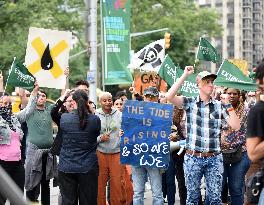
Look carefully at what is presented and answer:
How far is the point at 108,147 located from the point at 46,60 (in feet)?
5.39

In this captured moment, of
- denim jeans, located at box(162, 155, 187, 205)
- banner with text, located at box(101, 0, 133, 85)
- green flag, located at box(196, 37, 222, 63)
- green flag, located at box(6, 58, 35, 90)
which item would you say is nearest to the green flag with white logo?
green flag, located at box(196, 37, 222, 63)

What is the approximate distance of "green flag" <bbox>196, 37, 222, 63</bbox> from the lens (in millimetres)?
9727

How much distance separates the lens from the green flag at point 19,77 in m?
9.02

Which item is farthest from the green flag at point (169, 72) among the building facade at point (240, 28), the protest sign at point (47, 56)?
the building facade at point (240, 28)

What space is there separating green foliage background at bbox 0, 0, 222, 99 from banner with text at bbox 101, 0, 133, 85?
957 centimetres

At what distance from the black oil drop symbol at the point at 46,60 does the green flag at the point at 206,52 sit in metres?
2.04

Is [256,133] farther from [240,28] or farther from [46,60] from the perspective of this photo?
[240,28]

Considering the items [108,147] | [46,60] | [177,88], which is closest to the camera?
[177,88]

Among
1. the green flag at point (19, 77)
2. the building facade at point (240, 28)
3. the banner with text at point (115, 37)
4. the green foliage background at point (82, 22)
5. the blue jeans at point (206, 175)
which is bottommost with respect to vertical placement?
the blue jeans at point (206, 175)

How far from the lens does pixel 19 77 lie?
29.7ft

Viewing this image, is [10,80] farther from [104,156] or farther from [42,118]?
[104,156]

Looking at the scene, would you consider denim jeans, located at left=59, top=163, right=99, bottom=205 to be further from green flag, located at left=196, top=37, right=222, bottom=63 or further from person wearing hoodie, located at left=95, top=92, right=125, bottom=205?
green flag, located at left=196, top=37, right=222, bottom=63

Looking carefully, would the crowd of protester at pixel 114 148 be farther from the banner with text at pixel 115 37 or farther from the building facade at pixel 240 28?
the building facade at pixel 240 28

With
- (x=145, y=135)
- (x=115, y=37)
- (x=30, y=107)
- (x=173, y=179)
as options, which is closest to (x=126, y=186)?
(x=173, y=179)
